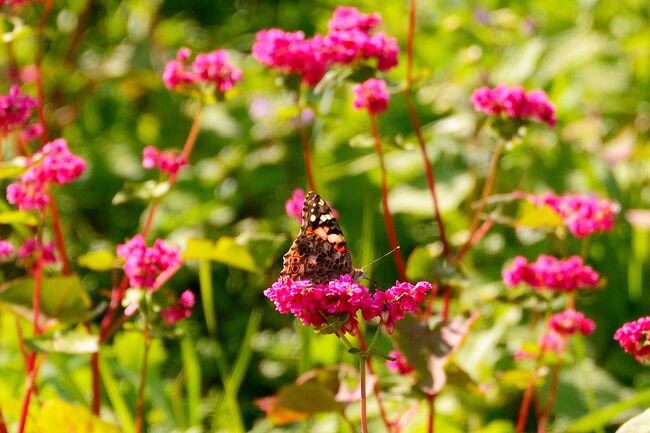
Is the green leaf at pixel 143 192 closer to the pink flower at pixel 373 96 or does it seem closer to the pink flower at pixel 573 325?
the pink flower at pixel 373 96

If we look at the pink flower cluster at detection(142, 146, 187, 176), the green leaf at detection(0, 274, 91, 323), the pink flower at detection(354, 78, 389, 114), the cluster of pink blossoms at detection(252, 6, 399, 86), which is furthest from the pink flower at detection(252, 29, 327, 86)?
the green leaf at detection(0, 274, 91, 323)

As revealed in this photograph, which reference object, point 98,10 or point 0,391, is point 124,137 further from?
point 0,391

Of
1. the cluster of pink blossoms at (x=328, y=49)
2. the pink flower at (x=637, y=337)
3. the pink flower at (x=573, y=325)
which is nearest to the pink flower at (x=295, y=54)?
the cluster of pink blossoms at (x=328, y=49)

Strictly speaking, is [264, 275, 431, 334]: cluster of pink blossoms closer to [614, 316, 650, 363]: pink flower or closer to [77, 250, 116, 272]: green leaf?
[614, 316, 650, 363]: pink flower

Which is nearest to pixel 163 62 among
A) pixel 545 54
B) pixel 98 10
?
pixel 98 10

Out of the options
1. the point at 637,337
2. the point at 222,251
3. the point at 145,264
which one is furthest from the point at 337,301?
the point at 222,251

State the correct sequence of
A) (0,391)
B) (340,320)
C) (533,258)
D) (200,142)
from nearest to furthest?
(340,320), (0,391), (533,258), (200,142)

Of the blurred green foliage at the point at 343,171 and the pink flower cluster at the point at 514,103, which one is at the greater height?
the pink flower cluster at the point at 514,103
